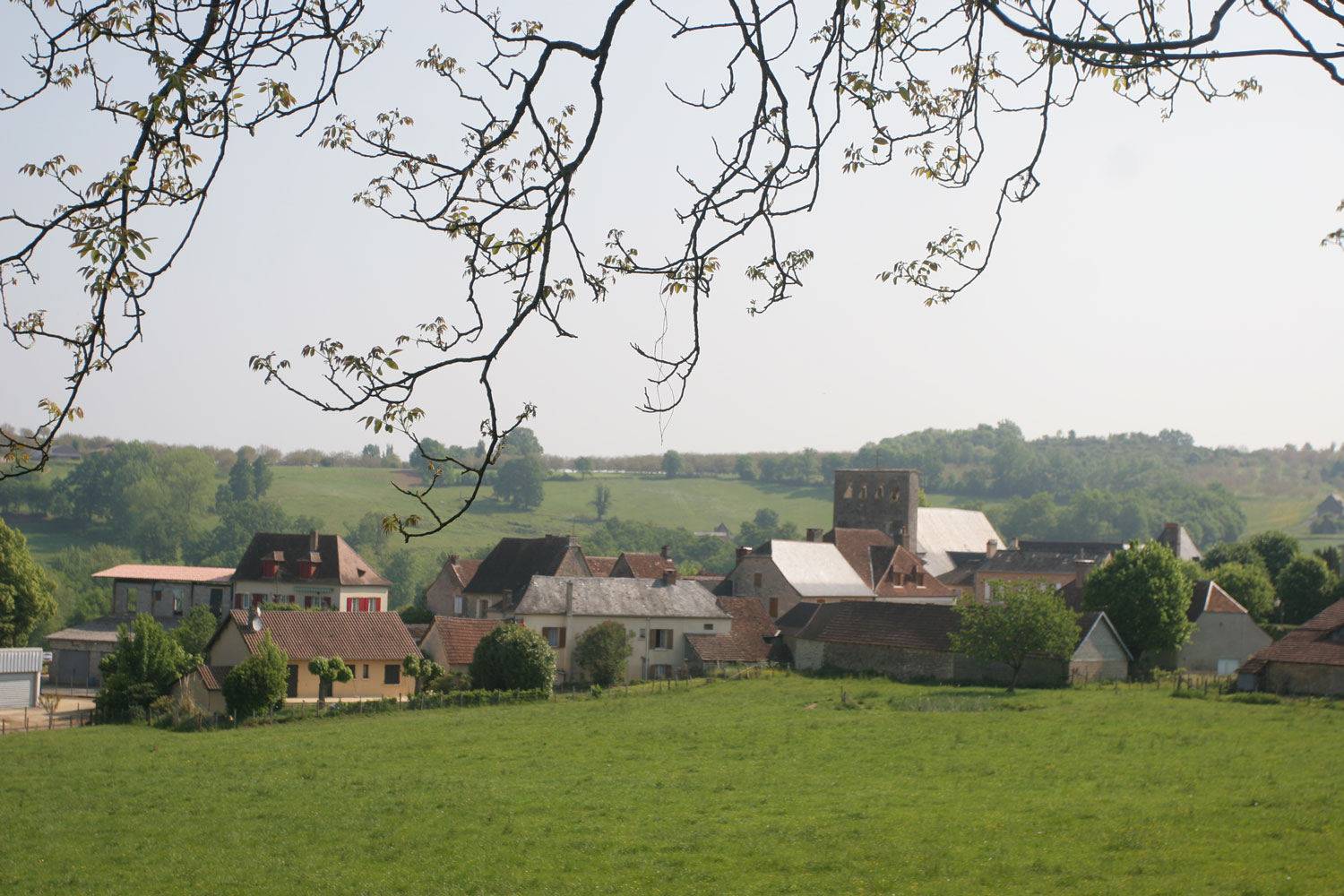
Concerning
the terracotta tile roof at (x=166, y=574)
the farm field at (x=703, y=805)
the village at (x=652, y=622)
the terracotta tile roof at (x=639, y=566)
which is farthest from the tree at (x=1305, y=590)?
the terracotta tile roof at (x=166, y=574)

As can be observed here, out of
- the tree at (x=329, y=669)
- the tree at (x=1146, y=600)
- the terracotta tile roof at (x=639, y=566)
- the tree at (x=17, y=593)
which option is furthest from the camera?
the terracotta tile roof at (x=639, y=566)

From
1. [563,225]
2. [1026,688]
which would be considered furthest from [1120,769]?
[563,225]

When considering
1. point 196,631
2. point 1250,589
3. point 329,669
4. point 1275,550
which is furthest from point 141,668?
point 1275,550

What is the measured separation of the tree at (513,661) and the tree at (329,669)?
444cm

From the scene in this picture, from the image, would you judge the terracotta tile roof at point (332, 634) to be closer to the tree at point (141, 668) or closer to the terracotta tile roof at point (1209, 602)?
the tree at point (141, 668)

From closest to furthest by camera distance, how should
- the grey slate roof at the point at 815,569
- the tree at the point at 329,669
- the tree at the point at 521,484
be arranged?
the tree at the point at 329,669, the grey slate roof at the point at 815,569, the tree at the point at 521,484

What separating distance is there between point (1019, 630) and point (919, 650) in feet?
15.5

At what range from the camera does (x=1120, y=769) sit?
23438 mm

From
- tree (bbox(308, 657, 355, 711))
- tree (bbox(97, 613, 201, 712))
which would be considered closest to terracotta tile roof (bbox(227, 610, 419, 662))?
tree (bbox(308, 657, 355, 711))

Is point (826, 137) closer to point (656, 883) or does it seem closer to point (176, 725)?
point (656, 883)

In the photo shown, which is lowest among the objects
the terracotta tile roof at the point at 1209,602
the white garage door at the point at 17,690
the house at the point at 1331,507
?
the white garage door at the point at 17,690

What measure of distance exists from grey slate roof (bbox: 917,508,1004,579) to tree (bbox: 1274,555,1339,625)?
74.6 ft

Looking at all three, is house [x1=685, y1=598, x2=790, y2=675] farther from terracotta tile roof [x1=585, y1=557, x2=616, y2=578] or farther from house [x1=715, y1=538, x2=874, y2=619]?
terracotta tile roof [x1=585, y1=557, x2=616, y2=578]

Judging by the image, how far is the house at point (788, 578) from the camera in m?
57.9
